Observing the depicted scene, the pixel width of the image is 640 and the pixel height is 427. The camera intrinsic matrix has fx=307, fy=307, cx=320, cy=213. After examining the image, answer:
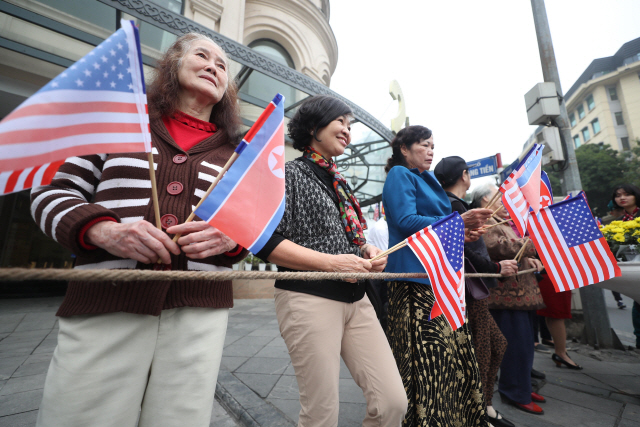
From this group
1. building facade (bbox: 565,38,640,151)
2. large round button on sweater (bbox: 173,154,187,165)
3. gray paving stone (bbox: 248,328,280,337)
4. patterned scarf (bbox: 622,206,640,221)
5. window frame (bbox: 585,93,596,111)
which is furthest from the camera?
window frame (bbox: 585,93,596,111)

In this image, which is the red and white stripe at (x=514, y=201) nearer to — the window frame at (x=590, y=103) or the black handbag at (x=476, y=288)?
the black handbag at (x=476, y=288)

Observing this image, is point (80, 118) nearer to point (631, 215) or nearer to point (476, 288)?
point (476, 288)

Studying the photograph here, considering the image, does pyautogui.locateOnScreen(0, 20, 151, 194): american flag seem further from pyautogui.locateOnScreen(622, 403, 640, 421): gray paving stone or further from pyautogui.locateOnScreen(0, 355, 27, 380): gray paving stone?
pyautogui.locateOnScreen(622, 403, 640, 421): gray paving stone

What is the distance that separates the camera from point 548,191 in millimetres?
2834

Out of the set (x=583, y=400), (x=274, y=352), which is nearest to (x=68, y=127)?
(x=274, y=352)

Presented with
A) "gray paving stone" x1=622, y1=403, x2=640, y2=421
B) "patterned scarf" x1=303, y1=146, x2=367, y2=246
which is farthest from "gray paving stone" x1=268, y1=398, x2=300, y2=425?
"gray paving stone" x1=622, y1=403, x2=640, y2=421

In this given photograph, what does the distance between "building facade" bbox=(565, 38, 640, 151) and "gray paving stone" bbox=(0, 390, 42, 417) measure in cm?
4381

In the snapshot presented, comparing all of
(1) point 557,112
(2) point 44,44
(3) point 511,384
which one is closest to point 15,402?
(3) point 511,384

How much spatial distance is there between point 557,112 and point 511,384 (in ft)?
15.1

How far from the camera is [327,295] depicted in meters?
1.38

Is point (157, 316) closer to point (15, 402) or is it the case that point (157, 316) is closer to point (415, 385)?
point (415, 385)

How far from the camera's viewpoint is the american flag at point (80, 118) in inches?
25.5

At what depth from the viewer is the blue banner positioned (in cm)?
948

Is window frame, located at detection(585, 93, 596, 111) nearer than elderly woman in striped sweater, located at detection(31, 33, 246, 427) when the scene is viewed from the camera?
No
